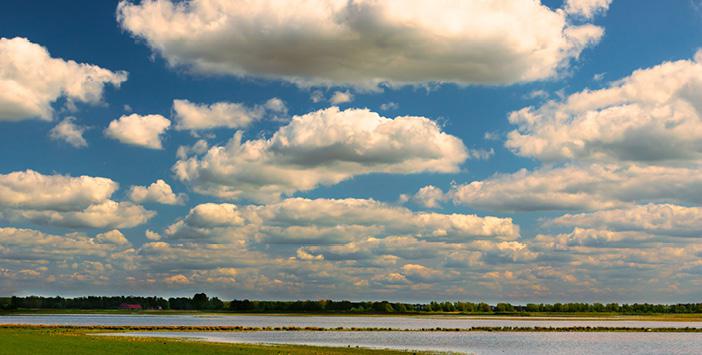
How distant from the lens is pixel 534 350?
99.8 metres

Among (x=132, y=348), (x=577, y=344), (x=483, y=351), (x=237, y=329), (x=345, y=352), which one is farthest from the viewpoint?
(x=237, y=329)

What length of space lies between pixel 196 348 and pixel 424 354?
2588 centimetres

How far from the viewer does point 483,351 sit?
316ft

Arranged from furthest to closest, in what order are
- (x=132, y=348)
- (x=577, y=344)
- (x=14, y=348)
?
(x=577, y=344), (x=132, y=348), (x=14, y=348)

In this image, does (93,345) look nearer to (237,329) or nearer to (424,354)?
(424,354)

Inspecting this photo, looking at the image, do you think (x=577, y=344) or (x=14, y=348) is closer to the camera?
(x=14, y=348)

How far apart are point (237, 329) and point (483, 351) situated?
81.8 metres

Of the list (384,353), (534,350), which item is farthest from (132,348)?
(534,350)

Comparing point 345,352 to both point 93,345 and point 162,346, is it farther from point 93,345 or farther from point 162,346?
point 93,345

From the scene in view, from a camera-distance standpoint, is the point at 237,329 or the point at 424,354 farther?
the point at 237,329

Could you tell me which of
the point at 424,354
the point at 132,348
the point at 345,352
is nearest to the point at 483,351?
the point at 424,354

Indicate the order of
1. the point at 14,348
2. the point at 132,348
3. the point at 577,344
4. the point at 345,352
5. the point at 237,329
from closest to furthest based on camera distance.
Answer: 1. the point at 14,348
2. the point at 132,348
3. the point at 345,352
4. the point at 577,344
5. the point at 237,329

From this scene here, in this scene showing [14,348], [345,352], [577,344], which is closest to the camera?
[14,348]

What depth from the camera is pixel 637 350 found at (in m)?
101
